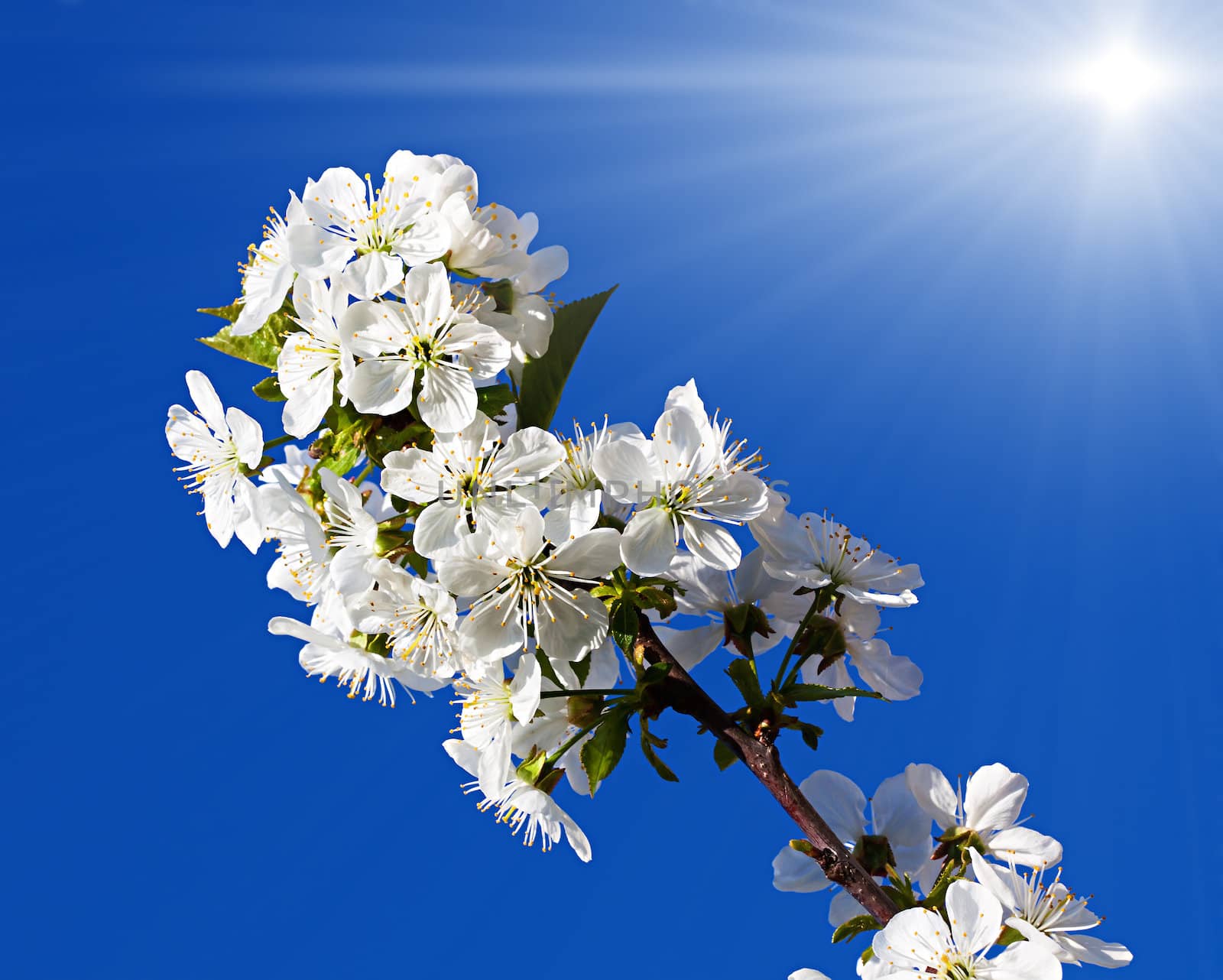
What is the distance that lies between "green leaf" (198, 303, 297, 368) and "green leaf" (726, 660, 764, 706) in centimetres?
125

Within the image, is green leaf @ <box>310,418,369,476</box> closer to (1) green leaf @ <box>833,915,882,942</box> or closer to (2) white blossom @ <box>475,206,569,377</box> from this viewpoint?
(2) white blossom @ <box>475,206,569,377</box>

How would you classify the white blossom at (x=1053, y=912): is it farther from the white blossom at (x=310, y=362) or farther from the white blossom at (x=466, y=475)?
the white blossom at (x=310, y=362)

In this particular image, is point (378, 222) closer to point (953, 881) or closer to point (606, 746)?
point (606, 746)

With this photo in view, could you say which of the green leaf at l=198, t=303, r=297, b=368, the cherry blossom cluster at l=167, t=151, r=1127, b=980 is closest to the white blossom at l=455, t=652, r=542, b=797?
the cherry blossom cluster at l=167, t=151, r=1127, b=980

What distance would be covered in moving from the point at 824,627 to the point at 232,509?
56.4 inches

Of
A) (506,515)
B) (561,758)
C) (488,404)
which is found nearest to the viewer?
(506,515)

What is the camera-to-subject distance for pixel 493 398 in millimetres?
2354

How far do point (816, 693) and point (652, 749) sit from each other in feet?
1.21

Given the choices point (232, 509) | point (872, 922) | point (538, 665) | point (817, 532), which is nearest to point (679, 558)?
point (817, 532)

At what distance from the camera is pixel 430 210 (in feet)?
7.86

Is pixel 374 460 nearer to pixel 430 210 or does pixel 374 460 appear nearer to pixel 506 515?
pixel 506 515

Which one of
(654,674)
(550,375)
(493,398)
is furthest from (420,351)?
(654,674)

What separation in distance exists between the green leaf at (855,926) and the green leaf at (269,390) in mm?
1677

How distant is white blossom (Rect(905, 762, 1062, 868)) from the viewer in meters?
2.43
